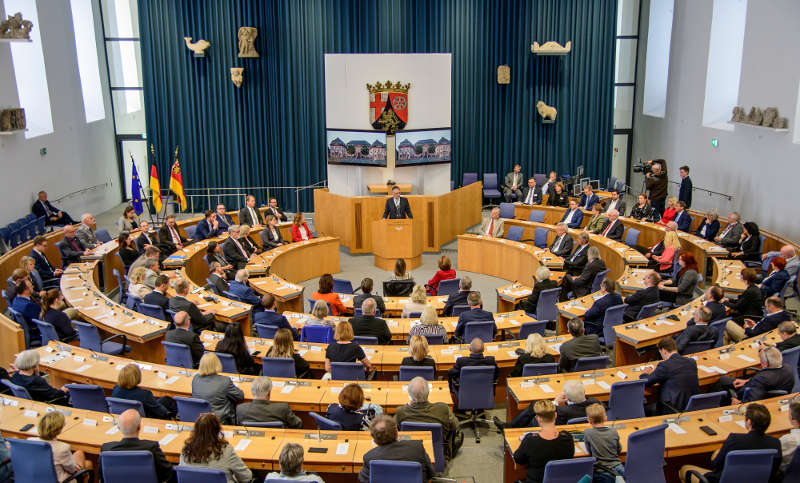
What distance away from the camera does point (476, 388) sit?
6.76m

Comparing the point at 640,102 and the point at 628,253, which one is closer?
the point at 628,253

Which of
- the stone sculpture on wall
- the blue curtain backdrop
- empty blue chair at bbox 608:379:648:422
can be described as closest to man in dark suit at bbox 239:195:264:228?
the blue curtain backdrop

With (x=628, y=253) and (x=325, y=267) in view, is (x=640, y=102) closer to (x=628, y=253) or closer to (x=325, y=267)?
(x=628, y=253)

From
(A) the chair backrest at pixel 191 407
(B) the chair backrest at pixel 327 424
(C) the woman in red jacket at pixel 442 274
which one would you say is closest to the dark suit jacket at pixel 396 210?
(C) the woman in red jacket at pixel 442 274

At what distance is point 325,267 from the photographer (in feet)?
45.0

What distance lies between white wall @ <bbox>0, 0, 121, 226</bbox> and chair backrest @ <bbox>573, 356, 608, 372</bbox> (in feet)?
38.8

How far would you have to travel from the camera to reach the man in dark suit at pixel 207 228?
13.2m

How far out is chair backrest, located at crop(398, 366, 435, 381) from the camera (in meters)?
6.60

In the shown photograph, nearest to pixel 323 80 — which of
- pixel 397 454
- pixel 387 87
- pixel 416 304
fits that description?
pixel 387 87

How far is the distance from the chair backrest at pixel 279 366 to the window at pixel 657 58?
14909 mm

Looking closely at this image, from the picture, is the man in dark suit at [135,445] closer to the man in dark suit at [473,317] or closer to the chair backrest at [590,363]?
the man in dark suit at [473,317]

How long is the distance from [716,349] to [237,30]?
52.2ft

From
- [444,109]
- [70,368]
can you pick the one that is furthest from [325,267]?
[70,368]

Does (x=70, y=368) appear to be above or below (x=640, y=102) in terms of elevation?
below
